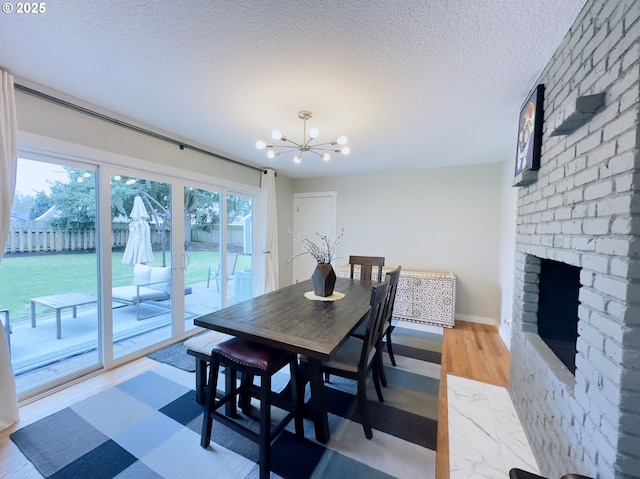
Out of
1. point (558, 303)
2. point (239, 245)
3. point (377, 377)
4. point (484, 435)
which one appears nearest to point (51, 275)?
point (239, 245)

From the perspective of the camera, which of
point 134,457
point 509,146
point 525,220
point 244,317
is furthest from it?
point 509,146

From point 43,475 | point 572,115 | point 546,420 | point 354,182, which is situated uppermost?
point 354,182

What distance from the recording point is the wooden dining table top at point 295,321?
140cm

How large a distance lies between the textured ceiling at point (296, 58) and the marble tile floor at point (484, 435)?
2.35 meters

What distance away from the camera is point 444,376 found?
2.41 m

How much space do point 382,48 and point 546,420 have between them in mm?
2215

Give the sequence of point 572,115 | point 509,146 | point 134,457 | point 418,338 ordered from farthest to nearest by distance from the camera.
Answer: point 418,338, point 509,146, point 134,457, point 572,115

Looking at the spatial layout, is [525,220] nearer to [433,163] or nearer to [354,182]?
[433,163]

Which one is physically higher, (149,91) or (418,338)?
(149,91)

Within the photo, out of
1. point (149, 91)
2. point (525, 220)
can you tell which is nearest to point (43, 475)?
point (149, 91)

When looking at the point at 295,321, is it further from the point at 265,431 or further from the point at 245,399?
the point at 245,399

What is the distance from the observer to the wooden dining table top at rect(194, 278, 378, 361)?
140cm

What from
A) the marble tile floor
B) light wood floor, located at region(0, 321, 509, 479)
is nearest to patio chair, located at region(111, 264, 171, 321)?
light wood floor, located at region(0, 321, 509, 479)

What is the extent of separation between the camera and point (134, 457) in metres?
1.51
